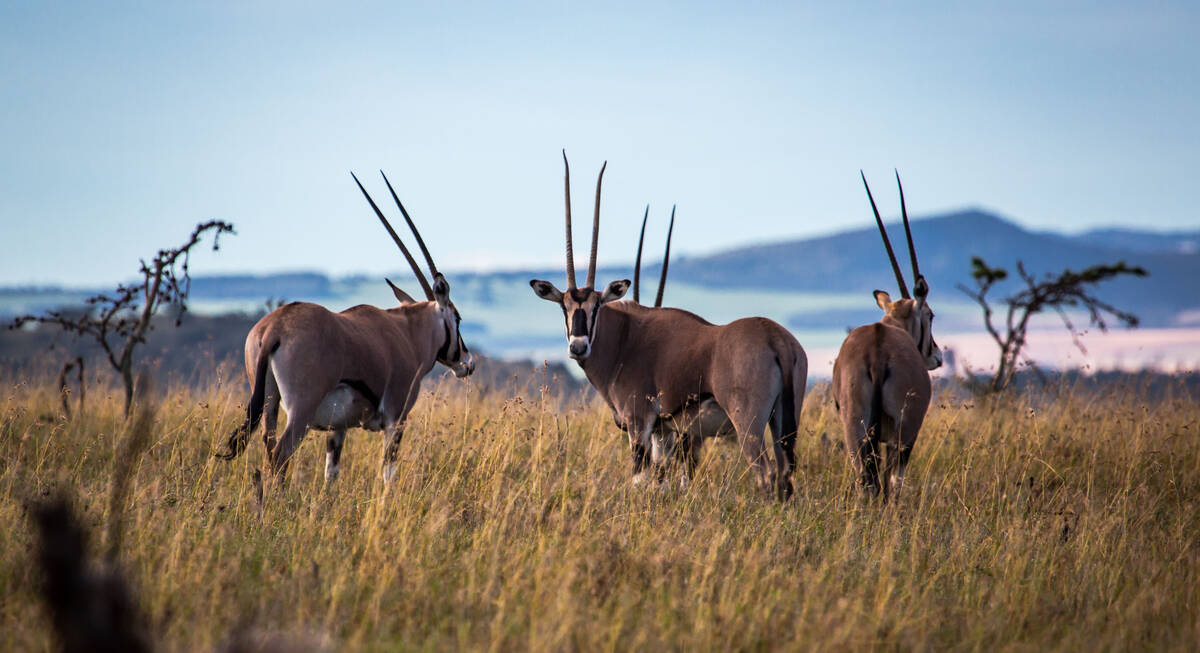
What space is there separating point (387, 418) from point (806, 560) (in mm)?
3854

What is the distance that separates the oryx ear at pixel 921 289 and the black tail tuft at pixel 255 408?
5.94 meters

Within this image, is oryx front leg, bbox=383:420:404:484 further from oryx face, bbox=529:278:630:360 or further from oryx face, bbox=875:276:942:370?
oryx face, bbox=875:276:942:370

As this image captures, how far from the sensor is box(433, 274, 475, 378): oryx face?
9.77 meters

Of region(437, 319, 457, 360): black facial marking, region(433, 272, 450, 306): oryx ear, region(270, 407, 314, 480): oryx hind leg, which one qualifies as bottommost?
region(270, 407, 314, 480): oryx hind leg

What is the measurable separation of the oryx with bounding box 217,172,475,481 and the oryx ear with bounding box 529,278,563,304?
1.18m

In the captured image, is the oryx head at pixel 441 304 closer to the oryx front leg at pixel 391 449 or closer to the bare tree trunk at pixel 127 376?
the oryx front leg at pixel 391 449

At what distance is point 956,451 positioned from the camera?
1042 centimetres

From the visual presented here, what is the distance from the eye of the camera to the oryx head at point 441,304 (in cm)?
968

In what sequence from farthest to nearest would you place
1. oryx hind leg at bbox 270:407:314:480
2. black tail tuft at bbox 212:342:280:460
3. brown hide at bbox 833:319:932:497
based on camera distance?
brown hide at bbox 833:319:932:497 → oryx hind leg at bbox 270:407:314:480 → black tail tuft at bbox 212:342:280:460

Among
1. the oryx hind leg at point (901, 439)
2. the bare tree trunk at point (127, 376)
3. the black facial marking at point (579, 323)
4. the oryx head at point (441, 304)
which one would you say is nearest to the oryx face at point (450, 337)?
the oryx head at point (441, 304)

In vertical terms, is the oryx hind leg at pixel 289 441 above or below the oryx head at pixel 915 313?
below

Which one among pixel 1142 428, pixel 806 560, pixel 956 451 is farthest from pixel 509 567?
pixel 1142 428

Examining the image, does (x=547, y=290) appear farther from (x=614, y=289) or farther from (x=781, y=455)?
(x=781, y=455)

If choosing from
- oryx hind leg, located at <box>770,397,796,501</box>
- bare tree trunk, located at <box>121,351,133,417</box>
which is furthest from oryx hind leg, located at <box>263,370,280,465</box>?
bare tree trunk, located at <box>121,351,133,417</box>
